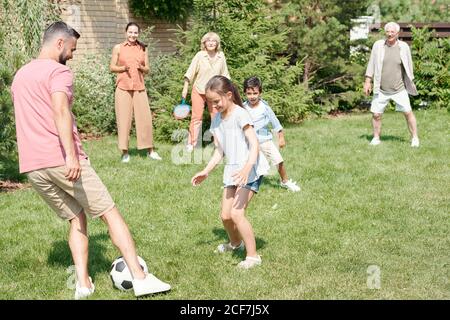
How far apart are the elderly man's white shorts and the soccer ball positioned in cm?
700

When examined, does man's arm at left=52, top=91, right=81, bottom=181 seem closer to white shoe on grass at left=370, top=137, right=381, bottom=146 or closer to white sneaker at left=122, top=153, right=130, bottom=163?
white sneaker at left=122, top=153, right=130, bottom=163

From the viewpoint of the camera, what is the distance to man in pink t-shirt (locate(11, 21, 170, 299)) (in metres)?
4.55

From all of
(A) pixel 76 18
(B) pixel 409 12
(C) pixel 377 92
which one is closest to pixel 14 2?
(A) pixel 76 18

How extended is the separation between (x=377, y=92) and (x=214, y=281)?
6.86 m

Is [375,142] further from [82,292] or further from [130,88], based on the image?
[82,292]

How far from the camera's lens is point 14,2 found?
40.3 ft

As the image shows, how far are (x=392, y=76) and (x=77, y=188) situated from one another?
24.8 ft

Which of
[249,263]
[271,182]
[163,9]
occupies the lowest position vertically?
[271,182]

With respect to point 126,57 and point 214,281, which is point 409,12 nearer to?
point 126,57

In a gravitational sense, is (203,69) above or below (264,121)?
above

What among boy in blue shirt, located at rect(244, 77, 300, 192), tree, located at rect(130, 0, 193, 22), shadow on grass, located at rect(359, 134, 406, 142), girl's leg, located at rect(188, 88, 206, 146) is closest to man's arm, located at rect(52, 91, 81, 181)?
boy in blue shirt, located at rect(244, 77, 300, 192)

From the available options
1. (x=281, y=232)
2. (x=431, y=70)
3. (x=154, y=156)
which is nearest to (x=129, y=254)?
(x=281, y=232)

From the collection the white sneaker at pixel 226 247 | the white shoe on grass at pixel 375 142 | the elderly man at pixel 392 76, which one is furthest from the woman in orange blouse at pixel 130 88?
the white sneaker at pixel 226 247

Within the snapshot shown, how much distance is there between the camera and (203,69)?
10578 millimetres
